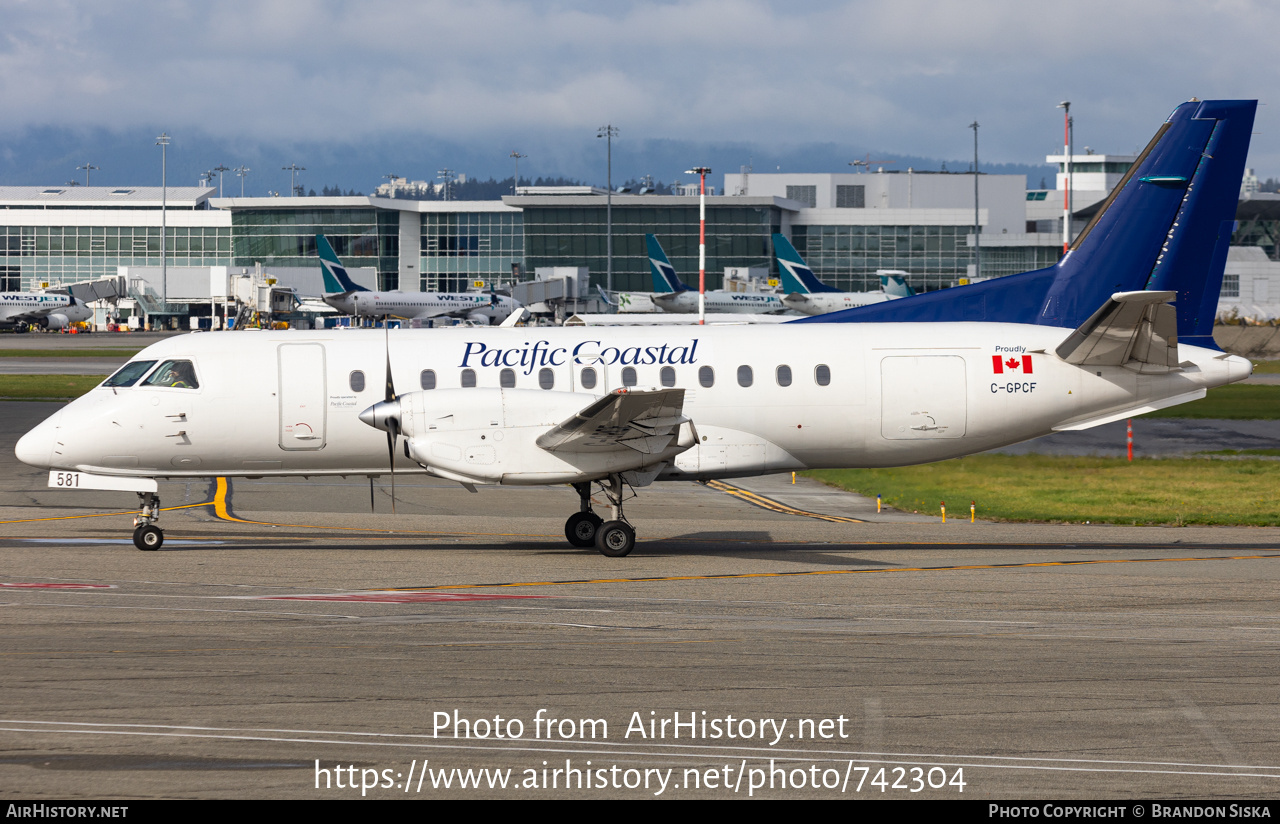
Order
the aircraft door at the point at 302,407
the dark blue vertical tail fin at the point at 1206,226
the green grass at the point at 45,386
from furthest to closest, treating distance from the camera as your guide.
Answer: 1. the green grass at the point at 45,386
2. the dark blue vertical tail fin at the point at 1206,226
3. the aircraft door at the point at 302,407

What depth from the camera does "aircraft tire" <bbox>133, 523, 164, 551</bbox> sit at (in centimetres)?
1866

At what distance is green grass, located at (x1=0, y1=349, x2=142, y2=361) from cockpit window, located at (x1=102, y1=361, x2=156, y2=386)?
56544mm

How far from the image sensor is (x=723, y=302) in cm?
9138

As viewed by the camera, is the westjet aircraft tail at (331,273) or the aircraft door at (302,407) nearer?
the aircraft door at (302,407)

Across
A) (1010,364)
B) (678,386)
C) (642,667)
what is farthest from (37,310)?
(642,667)

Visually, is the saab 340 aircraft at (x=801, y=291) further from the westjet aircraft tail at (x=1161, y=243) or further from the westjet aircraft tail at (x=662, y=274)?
the westjet aircraft tail at (x=1161, y=243)

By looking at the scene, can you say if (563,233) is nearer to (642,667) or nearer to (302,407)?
(302,407)

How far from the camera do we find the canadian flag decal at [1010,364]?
19.4 meters

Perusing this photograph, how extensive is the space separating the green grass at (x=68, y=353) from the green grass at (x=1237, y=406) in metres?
58.3

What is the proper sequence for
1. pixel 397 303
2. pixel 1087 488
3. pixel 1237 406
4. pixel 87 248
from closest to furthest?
pixel 1087 488, pixel 1237 406, pixel 397 303, pixel 87 248

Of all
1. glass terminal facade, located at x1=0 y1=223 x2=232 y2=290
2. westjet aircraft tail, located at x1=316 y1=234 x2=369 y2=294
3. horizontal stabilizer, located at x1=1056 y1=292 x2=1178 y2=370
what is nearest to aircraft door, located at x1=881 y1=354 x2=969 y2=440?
horizontal stabilizer, located at x1=1056 y1=292 x2=1178 y2=370

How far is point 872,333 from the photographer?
19.7m

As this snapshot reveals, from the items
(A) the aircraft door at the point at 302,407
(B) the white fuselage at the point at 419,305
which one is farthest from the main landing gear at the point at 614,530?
(B) the white fuselage at the point at 419,305

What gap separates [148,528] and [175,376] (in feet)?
8.11
